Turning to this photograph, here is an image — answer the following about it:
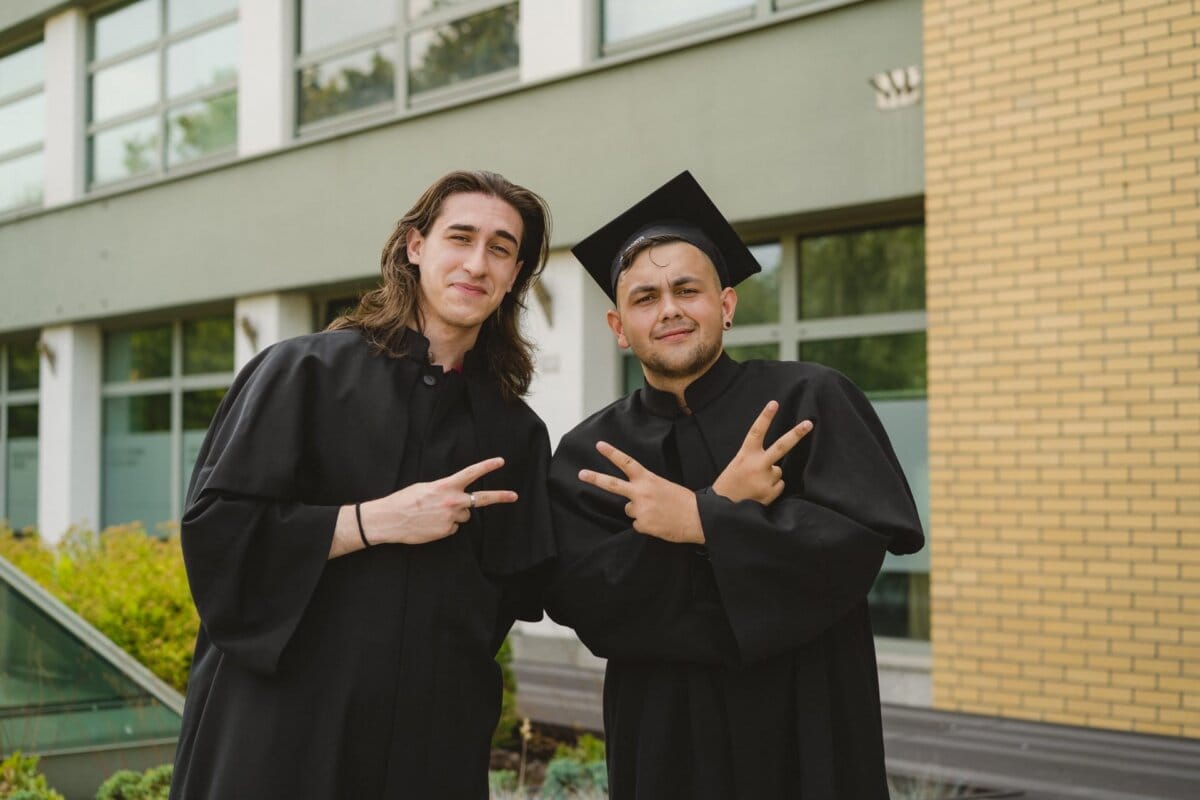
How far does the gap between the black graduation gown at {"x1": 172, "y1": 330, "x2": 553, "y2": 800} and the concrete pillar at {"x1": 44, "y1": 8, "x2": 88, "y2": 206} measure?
1309 centimetres

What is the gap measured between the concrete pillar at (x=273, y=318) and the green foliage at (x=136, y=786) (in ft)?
24.8

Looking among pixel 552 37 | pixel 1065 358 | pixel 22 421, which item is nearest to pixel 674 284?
pixel 1065 358

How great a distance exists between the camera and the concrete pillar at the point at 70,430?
14.2m

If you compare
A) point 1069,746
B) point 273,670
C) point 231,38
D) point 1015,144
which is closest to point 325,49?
point 231,38

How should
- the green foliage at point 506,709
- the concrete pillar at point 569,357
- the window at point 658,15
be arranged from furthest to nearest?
the concrete pillar at point 569,357 → the window at point 658,15 → the green foliage at point 506,709

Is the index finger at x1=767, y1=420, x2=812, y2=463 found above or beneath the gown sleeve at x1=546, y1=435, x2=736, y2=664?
above

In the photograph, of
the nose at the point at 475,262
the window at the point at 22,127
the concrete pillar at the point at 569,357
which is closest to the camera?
the nose at the point at 475,262

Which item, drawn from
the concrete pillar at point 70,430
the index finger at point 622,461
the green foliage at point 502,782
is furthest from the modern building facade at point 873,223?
the index finger at point 622,461

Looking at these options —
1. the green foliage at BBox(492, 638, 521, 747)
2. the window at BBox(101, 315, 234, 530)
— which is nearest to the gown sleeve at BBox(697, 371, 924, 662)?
the green foliage at BBox(492, 638, 521, 747)

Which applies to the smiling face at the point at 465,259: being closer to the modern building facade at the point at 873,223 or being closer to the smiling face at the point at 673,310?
the smiling face at the point at 673,310

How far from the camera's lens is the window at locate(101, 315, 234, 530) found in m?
13.2

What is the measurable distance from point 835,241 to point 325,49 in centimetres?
579

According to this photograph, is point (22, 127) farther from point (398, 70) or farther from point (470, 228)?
point (470, 228)

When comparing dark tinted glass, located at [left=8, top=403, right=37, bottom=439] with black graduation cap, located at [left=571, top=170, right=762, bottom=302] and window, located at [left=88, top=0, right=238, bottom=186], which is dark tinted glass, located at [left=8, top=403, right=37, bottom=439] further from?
black graduation cap, located at [left=571, top=170, right=762, bottom=302]
